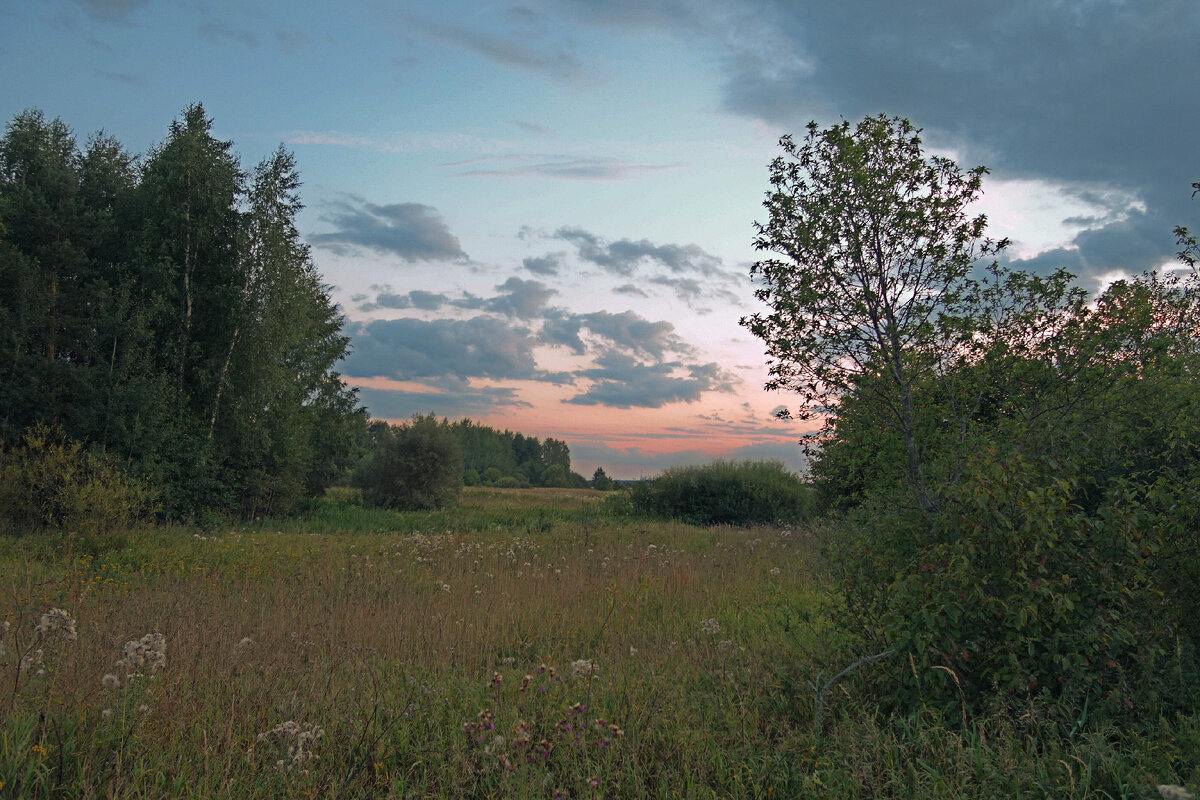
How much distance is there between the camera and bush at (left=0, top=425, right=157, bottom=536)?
44.2ft

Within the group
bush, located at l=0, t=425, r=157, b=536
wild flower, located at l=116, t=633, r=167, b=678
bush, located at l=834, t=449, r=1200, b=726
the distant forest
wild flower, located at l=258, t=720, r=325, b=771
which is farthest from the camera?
the distant forest

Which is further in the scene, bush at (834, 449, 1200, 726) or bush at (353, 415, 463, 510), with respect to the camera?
bush at (353, 415, 463, 510)

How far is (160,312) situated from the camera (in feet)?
67.6

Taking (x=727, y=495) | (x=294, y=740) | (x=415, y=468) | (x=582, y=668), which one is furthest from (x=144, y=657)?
(x=415, y=468)

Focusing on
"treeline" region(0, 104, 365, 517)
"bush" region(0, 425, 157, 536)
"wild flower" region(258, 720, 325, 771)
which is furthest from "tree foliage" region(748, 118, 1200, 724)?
"treeline" region(0, 104, 365, 517)

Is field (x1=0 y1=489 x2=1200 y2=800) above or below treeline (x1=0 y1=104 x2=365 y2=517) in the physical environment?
below

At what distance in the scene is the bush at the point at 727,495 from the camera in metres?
A: 27.7

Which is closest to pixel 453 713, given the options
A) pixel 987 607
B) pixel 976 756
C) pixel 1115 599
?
pixel 976 756

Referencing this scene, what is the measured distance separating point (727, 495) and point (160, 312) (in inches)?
879

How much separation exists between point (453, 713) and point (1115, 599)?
431 cm

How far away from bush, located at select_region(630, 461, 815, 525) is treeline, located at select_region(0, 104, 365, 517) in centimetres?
1515

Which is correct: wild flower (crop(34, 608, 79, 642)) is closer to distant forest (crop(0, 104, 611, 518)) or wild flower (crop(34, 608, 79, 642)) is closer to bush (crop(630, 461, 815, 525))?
distant forest (crop(0, 104, 611, 518))

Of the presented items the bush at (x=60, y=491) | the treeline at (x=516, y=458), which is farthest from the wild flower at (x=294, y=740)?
the treeline at (x=516, y=458)

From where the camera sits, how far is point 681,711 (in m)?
4.29
